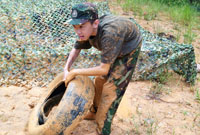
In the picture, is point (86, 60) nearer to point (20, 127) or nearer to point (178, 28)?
point (20, 127)

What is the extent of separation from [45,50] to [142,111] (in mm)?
2034

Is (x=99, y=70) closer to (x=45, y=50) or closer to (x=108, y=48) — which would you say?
(x=108, y=48)

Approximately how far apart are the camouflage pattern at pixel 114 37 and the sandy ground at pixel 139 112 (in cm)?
121

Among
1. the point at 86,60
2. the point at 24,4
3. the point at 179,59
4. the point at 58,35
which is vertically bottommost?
the point at 179,59

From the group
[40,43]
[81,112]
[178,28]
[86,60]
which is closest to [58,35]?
[40,43]

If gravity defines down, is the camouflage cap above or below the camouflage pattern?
above

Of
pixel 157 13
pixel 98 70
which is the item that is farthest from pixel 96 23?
pixel 157 13

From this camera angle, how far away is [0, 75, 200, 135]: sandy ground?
2985 millimetres

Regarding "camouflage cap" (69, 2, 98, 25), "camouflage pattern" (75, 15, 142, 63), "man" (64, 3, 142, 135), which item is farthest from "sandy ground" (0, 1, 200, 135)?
"camouflage cap" (69, 2, 98, 25)

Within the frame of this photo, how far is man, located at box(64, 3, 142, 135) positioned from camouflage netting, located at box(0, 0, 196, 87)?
1.23 meters

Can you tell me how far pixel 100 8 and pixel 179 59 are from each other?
7.35 ft

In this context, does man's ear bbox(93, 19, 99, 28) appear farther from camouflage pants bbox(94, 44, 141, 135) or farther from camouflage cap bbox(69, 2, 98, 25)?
camouflage pants bbox(94, 44, 141, 135)

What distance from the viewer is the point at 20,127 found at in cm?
279

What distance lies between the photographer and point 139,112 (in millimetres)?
3469
